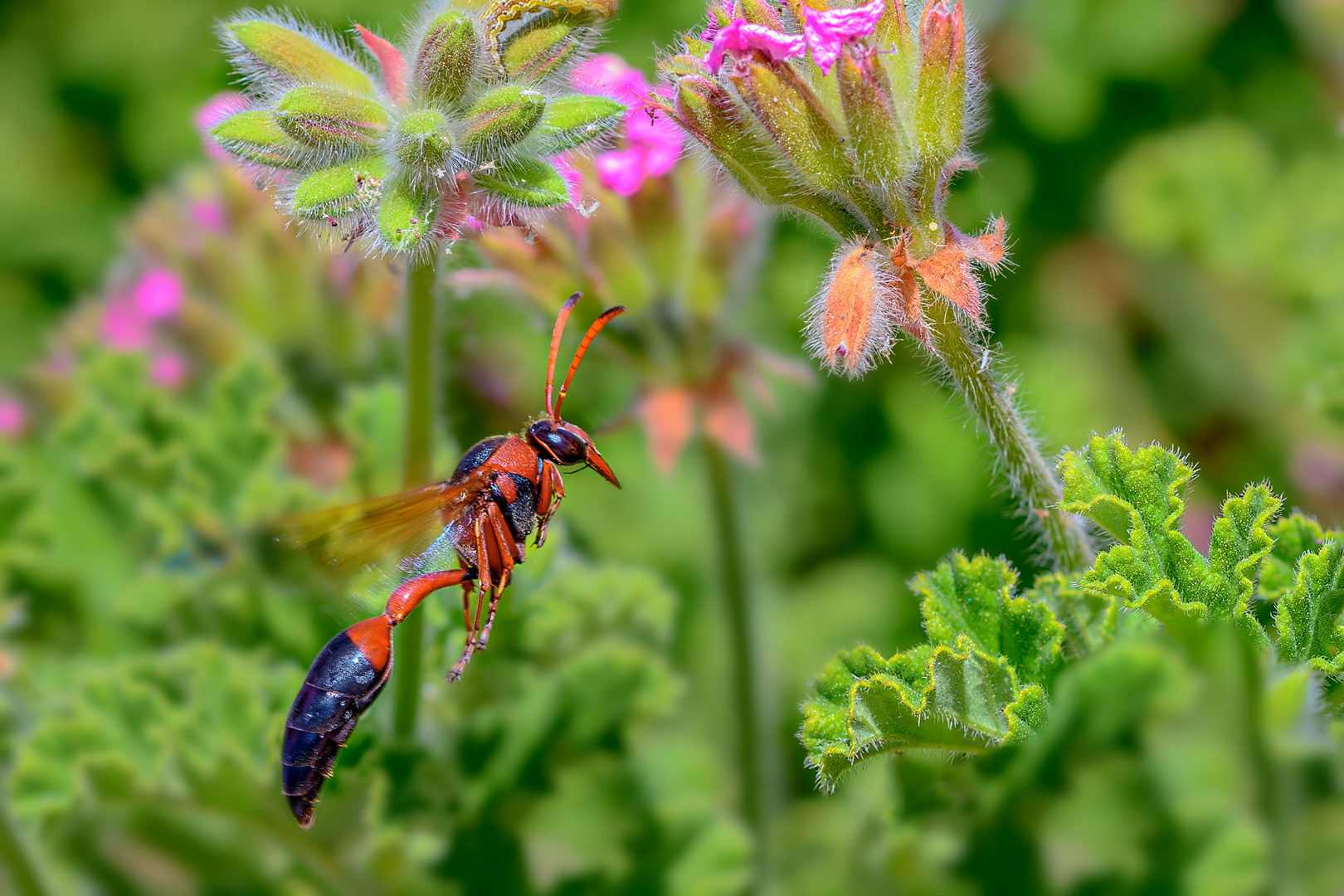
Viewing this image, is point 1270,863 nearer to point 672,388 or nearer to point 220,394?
point 672,388

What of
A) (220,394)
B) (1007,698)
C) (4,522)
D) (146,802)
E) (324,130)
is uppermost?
(220,394)

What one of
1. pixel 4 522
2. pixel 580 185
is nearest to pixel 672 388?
pixel 580 185

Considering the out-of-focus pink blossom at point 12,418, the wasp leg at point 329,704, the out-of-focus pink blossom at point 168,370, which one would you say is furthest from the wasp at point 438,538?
the out-of-focus pink blossom at point 12,418

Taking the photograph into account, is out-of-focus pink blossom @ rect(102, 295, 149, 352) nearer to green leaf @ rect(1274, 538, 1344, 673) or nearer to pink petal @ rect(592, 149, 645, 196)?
pink petal @ rect(592, 149, 645, 196)

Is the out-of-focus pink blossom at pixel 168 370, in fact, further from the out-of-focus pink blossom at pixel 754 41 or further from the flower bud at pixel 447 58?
the out-of-focus pink blossom at pixel 754 41

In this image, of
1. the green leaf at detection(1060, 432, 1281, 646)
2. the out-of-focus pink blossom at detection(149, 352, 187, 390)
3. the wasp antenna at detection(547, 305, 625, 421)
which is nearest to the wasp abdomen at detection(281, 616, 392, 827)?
the wasp antenna at detection(547, 305, 625, 421)
